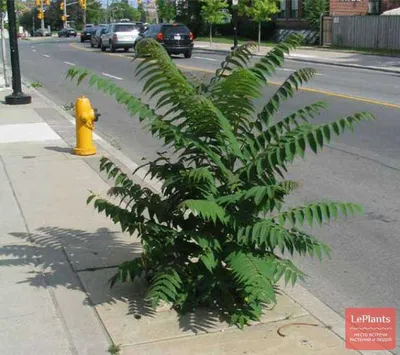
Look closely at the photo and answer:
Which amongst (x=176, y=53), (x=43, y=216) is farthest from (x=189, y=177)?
(x=176, y=53)

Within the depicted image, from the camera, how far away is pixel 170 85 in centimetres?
428

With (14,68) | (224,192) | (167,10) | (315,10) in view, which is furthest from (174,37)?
(167,10)

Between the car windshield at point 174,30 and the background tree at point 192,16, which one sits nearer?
the car windshield at point 174,30

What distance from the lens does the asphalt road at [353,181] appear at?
17.0ft

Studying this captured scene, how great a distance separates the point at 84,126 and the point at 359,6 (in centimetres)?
4442

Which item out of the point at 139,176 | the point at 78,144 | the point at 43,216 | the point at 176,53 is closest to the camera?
the point at 43,216

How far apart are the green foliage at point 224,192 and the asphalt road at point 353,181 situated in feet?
2.94

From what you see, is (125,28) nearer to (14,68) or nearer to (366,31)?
(366,31)

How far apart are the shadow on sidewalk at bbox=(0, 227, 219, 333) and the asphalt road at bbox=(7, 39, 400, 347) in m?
1.32

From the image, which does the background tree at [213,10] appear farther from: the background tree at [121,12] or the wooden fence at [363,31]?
the background tree at [121,12]

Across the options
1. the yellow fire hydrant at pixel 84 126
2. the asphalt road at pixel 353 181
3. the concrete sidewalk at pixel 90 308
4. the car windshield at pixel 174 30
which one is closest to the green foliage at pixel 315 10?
the car windshield at pixel 174 30

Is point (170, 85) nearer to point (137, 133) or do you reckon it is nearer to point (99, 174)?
point (99, 174)

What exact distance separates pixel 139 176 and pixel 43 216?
1950mm

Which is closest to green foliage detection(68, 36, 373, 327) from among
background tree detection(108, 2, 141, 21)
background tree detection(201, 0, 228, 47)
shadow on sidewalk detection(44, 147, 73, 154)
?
shadow on sidewalk detection(44, 147, 73, 154)
